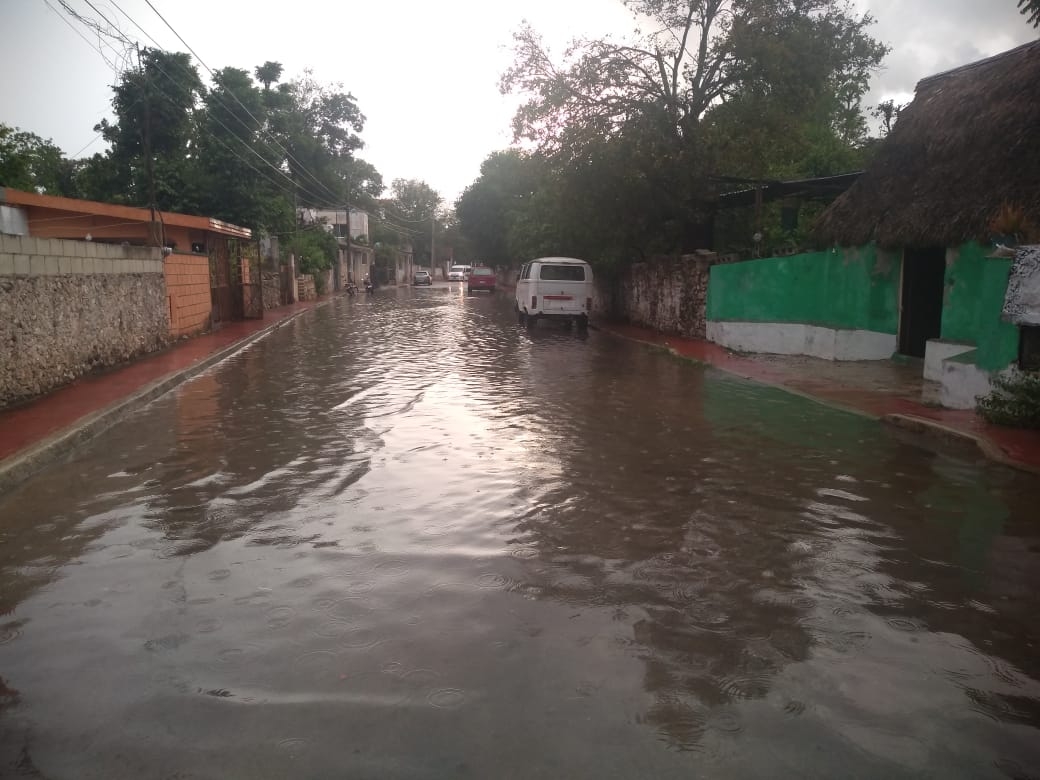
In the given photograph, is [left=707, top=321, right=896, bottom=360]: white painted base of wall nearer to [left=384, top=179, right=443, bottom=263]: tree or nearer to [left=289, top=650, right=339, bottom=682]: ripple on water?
[left=289, top=650, right=339, bottom=682]: ripple on water

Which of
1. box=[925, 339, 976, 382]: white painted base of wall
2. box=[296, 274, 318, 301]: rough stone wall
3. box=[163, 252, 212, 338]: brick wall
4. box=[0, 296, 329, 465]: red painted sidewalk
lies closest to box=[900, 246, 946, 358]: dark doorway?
box=[925, 339, 976, 382]: white painted base of wall

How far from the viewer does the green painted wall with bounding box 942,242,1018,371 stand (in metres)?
9.17

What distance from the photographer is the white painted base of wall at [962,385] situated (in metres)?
9.52

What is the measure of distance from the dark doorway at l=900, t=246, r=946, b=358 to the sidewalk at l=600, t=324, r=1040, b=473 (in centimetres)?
62

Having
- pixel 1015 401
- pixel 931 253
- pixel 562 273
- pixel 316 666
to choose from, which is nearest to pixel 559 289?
pixel 562 273

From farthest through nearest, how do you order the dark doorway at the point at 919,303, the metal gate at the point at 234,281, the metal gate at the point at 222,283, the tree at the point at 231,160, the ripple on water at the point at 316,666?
1. the tree at the point at 231,160
2. the metal gate at the point at 234,281
3. the metal gate at the point at 222,283
4. the dark doorway at the point at 919,303
5. the ripple on water at the point at 316,666

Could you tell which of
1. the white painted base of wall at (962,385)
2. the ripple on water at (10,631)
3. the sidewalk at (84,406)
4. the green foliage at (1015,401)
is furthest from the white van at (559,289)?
the ripple on water at (10,631)

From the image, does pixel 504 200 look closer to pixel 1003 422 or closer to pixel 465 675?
pixel 1003 422

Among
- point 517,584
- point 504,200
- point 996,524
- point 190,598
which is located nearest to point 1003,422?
point 996,524

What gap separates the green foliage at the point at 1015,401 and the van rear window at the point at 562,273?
14976 mm

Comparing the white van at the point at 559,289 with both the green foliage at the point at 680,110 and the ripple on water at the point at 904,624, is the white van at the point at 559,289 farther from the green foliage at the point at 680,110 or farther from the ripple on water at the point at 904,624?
the ripple on water at the point at 904,624

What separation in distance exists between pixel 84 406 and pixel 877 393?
1057 cm

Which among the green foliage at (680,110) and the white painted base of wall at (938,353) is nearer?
the white painted base of wall at (938,353)

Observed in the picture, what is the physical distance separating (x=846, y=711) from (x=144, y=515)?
16.3ft
